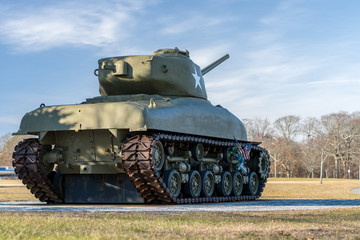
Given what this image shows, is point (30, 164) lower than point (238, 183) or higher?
higher

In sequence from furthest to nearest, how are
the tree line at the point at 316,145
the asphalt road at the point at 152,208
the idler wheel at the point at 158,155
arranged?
the tree line at the point at 316,145, the idler wheel at the point at 158,155, the asphalt road at the point at 152,208

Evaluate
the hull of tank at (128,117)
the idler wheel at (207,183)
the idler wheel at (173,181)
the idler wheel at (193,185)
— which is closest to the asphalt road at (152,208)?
the idler wheel at (173,181)

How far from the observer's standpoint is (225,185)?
21859 mm

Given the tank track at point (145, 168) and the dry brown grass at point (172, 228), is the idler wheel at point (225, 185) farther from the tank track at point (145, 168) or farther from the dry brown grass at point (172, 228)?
the dry brown grass at point (172, 228)

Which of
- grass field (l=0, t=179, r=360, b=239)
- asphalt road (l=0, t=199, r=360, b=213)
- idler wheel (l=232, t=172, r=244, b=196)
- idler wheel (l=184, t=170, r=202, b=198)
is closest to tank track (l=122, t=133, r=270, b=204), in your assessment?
asphalt road (l=0, t=199, r=360, b=213)

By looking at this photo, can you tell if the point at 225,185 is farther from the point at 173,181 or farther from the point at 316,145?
the point at 316,145

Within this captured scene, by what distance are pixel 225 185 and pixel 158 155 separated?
5.61 meters

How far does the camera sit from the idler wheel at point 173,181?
57.5ft

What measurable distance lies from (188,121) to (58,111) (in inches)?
162

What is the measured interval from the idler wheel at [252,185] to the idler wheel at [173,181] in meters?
5.85

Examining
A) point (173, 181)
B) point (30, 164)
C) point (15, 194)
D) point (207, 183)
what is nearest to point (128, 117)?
point (173, 181)

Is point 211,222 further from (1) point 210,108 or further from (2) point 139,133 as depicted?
(1) point 210,108

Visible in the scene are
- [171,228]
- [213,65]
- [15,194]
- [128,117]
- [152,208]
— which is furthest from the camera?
[15,194]

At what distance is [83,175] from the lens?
19.2 metres
